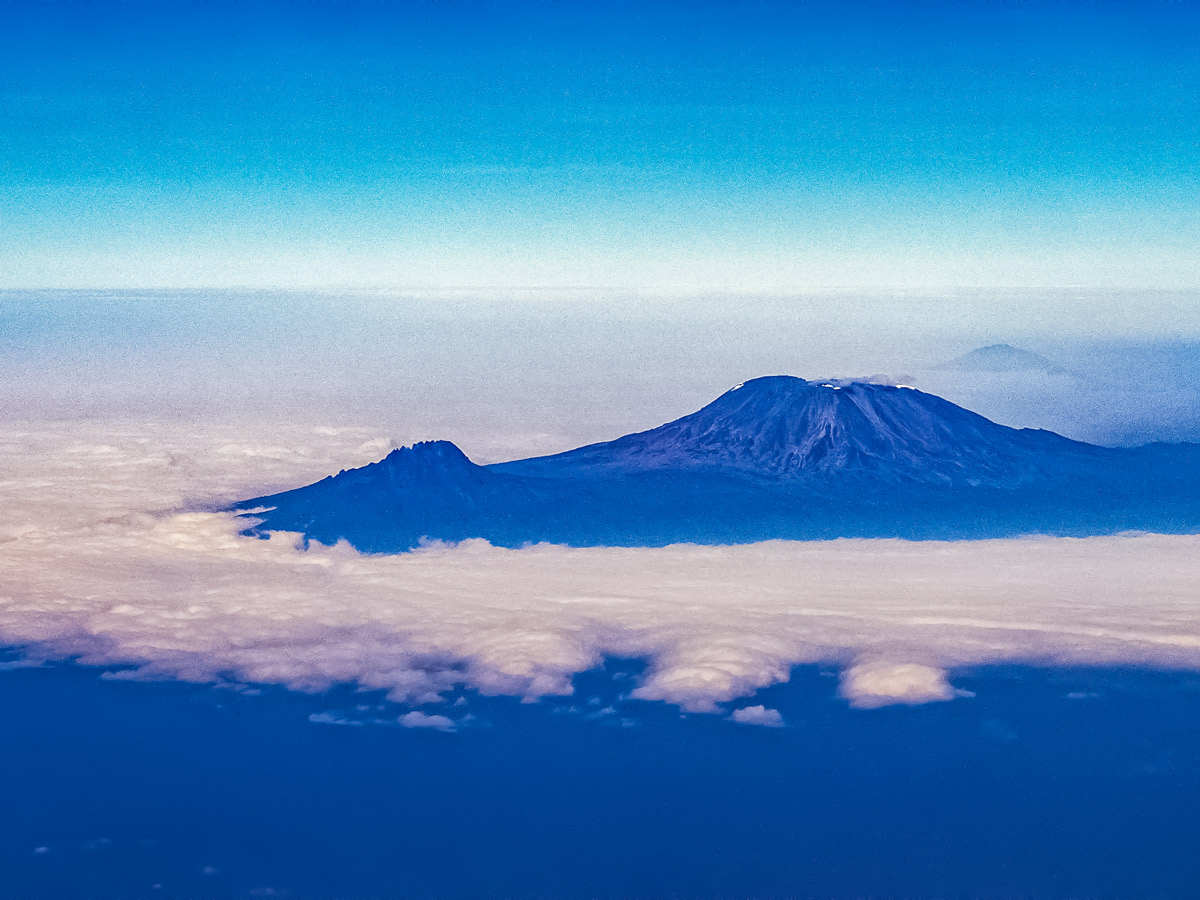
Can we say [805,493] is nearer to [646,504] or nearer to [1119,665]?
[646,504]

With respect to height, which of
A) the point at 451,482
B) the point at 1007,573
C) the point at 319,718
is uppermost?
the point at 451,482

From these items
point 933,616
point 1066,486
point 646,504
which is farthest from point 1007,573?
point 646,504

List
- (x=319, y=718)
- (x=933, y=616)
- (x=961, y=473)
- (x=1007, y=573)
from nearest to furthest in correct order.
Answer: (x=319, y=718) < (x=933, y=616) < (x=1007, y=573) < (x=961, y=473)

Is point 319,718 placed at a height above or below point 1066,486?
below

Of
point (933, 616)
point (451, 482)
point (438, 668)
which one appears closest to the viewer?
point (438, 668)

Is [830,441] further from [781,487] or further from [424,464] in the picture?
[424,464]

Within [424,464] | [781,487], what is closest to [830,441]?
[781,487]

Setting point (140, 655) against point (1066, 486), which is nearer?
point (140, 655)
